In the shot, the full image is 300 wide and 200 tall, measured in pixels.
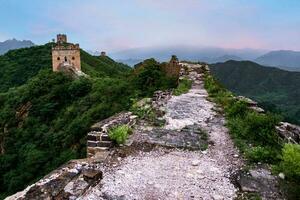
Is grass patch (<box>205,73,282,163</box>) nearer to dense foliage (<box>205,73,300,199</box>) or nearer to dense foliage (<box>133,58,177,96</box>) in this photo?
dense foliage (<box>205,73,300,199</box>)

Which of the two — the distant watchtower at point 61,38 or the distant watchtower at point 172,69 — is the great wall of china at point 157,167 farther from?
the distant watchtower at point 61,38

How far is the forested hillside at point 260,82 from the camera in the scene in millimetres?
134750

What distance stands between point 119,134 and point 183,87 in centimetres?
830

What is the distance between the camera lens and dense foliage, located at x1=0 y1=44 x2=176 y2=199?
1892cm

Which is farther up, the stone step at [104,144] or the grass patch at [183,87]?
the stone step at [104,144]

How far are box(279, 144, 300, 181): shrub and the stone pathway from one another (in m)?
0.90

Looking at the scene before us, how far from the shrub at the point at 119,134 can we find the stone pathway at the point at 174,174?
0.30 meters

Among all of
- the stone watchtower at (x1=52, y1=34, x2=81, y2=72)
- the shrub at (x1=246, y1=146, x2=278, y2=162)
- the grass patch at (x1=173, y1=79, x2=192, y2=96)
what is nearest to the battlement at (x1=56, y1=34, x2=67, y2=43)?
the stone watchtower at (x1=52, y1=34, x2=81, y2=72)

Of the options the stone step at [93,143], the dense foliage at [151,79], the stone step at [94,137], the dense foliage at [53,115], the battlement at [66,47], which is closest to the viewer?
the stone step at [93,143]

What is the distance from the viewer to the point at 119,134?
872 cm

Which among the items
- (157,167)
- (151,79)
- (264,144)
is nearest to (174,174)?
(157,167)

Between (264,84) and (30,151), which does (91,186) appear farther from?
(264,84)

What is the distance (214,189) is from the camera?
6531 millimetres

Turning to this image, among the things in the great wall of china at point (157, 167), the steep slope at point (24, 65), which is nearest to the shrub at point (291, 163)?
the great wall of china at point (157, 167)
